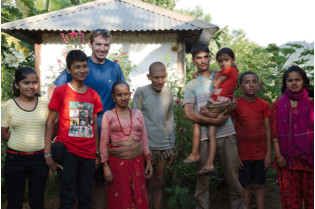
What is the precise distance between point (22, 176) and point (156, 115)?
149 cm

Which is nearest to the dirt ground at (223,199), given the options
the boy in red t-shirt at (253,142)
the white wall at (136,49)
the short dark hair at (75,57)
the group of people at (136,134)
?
the boy in red t-shirt at (253,142)

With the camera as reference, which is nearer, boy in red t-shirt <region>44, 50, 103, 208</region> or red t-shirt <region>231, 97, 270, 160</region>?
boy in red t-shirt <region>44, 50, 103, 208</region>

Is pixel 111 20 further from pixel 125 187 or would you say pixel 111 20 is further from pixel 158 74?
pixel 125 187

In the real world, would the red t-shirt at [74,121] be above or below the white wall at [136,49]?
below

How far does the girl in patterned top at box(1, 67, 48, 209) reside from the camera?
9.07 feet

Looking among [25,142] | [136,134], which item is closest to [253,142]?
[136,134]

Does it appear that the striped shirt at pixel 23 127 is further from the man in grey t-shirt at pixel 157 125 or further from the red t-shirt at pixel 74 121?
the man in grey t-shirt at pixel 157 125

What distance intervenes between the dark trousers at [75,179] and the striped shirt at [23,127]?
35 centimetres

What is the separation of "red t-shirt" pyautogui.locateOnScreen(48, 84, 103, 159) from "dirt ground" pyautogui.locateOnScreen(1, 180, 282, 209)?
1.92 metres

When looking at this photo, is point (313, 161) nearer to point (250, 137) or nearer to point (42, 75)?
point (250, 137)

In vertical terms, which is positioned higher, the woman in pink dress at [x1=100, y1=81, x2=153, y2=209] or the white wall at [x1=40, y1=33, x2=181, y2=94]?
the white wall at [x1=40, y1=33, x2=181, y2=94]

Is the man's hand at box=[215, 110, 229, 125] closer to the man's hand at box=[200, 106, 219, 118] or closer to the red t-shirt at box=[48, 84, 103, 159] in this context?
the man's hand at box=[200, 106, 219, 118]

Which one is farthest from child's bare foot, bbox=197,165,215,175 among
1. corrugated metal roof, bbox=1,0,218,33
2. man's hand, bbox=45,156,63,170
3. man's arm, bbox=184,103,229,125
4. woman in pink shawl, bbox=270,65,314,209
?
corrugated metal roof, bbox=1,0,218,33

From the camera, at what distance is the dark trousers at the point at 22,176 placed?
275cm
